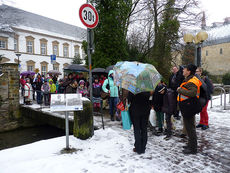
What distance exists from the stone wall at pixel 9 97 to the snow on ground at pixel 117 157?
6950 mm

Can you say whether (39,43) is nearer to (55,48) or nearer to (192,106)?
(55,48)

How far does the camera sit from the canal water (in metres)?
8.46

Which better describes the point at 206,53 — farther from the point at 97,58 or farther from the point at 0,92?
the point at 0,92

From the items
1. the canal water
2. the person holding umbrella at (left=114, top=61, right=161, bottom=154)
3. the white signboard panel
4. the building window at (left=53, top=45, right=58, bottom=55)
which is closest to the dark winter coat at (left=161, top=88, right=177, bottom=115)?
the person holding umbrella at (left=114, top=61, right=161, bottom=154)

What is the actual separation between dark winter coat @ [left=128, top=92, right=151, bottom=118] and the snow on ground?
960mm

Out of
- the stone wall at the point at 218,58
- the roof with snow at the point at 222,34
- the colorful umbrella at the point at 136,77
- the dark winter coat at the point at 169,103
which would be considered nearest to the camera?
the colorful umbrella at the point at 136,77

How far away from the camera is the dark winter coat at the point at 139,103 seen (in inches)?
155

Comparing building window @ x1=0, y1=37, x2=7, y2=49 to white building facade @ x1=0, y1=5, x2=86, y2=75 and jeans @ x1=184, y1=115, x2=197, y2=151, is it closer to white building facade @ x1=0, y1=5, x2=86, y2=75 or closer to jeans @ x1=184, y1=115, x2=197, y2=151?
white building facade @ x1=0, y1=5, x2=86, y2=75

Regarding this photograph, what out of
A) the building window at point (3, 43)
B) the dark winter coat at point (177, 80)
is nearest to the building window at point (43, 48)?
the building window at point (3, 43)

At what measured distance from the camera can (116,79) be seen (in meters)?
4.09

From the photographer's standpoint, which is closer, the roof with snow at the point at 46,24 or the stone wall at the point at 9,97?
the stone wall at the point at 9,97

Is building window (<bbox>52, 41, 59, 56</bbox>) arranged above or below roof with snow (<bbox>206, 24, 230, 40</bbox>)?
below

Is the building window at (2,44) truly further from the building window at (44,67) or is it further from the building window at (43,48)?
the building window at (44,67)

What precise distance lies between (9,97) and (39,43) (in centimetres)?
2635
